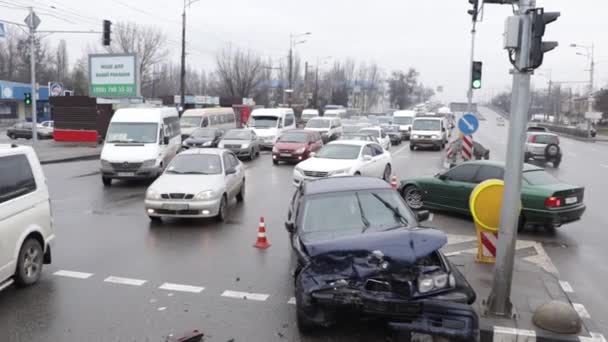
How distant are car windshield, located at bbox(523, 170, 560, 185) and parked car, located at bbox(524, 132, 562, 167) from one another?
16.4m

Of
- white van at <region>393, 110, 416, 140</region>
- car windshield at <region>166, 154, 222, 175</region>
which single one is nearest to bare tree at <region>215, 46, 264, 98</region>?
white van at <region>393, 110, 416, 140</region>

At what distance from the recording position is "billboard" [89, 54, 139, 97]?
117 feet

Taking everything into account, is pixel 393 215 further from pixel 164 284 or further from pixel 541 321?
pixel 164 284

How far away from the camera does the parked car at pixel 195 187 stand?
36.0 feet

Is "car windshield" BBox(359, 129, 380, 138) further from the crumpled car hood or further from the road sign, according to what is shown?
the crumpled car hood

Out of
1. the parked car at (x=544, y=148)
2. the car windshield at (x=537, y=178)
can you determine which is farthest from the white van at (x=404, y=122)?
the car windshield at (x=537, y=178)

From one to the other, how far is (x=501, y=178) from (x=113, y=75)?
1218 inches

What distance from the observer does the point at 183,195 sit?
11.0 meters

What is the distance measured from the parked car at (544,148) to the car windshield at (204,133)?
16.8 metres

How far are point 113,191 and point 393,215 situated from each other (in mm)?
11416

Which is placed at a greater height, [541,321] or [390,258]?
[390,258]

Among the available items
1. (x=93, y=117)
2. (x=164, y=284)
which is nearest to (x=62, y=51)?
(x=93, y=117)

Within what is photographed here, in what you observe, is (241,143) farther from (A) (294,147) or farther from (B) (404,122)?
(B) (404,122)

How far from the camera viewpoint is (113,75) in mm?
36031
